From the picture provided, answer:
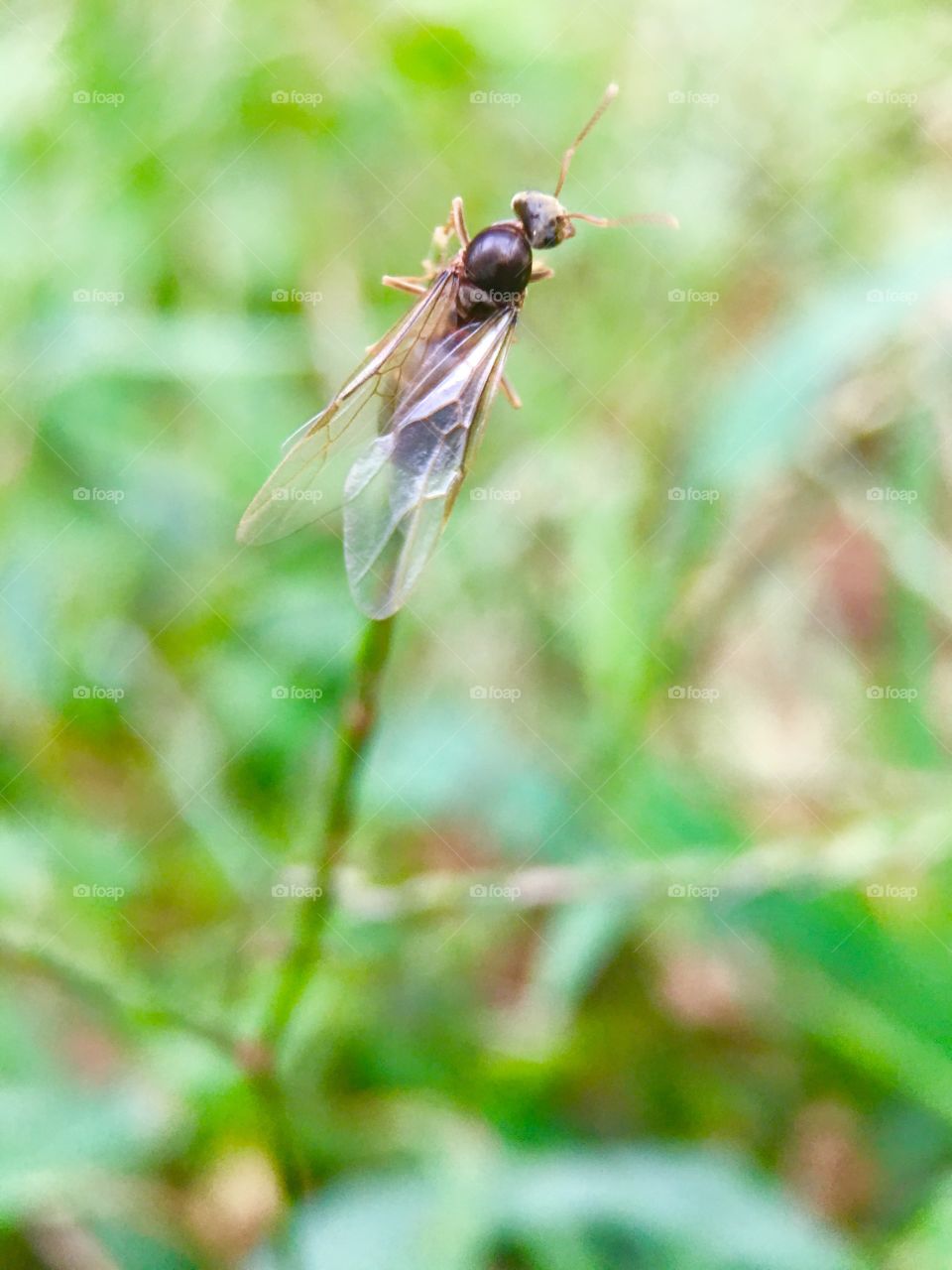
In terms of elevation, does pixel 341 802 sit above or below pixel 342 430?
below

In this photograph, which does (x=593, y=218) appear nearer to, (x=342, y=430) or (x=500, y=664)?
(x=342, y=430)

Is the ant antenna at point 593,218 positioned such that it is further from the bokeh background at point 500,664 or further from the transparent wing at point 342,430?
the bokeh background at point 500,664

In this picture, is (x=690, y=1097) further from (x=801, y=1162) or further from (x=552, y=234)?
(x=552, y=234)

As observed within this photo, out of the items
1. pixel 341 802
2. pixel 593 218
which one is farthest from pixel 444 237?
pixel 341 802

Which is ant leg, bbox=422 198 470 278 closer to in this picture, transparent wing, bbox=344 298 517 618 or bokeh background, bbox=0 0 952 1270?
transparent wing, bbox=344 298 517 618

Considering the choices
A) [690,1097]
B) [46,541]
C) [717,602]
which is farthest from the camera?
[717,602]

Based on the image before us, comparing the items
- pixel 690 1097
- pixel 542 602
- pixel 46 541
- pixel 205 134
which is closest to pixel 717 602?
pixel 542 602
